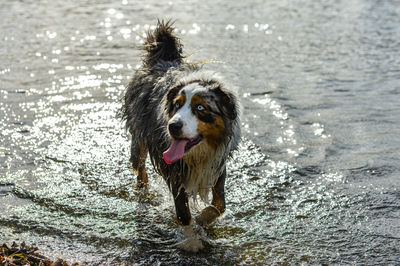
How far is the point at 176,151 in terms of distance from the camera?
4.18m

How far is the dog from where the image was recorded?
418 cm

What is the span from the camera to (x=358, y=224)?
5027 mm

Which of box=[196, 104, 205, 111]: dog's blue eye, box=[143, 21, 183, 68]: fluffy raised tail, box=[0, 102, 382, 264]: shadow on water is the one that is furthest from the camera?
box=[143, 21, 183, 68]: fluffy raised tail

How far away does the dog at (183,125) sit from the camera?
4176 mm

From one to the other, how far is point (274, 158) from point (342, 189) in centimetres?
112

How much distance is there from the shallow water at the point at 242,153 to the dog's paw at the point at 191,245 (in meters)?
0.07

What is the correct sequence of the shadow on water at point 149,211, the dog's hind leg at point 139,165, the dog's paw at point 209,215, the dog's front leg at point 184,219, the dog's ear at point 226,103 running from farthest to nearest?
the dog's hind leg at point 139,165, the dog's paw at point 209,215, the dog's front leg at point 184,219, the shadow on water at point 149,211, the dog's ear at point 226,103

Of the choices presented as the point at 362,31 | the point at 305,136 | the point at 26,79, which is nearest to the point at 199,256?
the point at 305,136

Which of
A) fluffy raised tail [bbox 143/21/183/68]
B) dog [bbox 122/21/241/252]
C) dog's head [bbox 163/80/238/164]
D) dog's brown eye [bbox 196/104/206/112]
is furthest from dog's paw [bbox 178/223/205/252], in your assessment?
fluffy raised tail [bbox 143/21/183/68]

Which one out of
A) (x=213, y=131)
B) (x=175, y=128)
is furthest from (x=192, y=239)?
(x=175, y=128)

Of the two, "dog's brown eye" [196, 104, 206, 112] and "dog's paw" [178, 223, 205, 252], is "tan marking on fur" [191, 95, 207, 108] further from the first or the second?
"dog's paw" [178, 223, 205, 252]

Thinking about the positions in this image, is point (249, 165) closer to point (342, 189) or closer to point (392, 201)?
point (342, 189)

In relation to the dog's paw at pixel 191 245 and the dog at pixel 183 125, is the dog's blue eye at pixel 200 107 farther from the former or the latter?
the dog's paw at pixel 191 245

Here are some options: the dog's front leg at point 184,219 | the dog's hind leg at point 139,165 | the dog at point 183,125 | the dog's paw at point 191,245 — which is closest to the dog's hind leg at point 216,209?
the dog at point 183,125
